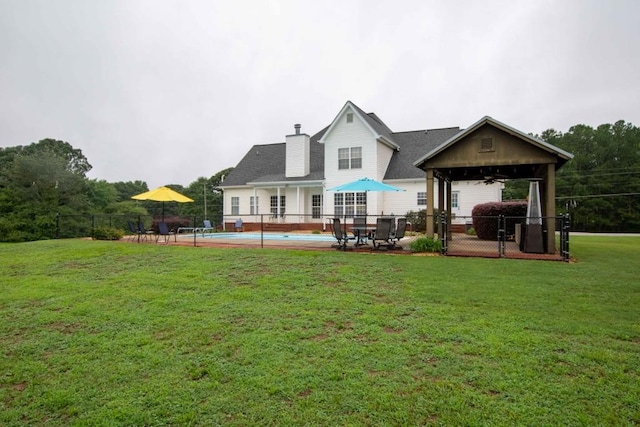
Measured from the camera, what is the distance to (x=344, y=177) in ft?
78.0

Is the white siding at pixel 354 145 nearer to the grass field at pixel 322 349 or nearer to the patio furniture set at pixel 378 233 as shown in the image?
the patio furniture set at pixel 378 233

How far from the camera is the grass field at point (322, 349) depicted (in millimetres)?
2914

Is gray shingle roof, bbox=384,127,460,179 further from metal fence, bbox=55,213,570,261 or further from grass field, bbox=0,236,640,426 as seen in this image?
grass field, bbox=0,236,640,426

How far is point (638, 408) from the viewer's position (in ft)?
9.23

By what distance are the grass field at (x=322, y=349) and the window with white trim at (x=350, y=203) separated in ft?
50.4

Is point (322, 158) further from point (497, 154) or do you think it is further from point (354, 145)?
point (497, 154)

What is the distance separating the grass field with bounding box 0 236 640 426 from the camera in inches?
115

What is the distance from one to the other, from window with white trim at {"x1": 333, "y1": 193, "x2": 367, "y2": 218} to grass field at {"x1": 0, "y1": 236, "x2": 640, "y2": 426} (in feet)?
50.4

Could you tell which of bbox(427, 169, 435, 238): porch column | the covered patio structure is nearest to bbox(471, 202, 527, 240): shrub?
the covered patio structure

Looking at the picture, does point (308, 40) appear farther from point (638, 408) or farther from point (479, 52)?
point (638, 408)

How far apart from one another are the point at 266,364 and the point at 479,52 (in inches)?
831

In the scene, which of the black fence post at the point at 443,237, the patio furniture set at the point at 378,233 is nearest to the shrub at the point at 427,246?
the black fence post at the point at 443,237

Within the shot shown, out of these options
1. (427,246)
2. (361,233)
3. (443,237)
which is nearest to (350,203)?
(361,233)

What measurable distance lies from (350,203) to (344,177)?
1.74m
